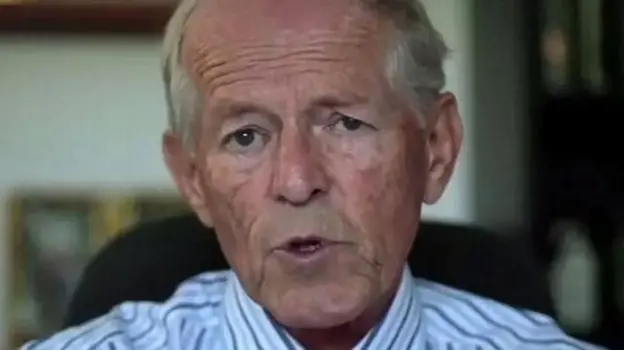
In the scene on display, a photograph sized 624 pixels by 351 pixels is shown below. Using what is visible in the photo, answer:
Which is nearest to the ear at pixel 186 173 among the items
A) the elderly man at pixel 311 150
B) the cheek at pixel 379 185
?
the elderly man at pixel 311 150

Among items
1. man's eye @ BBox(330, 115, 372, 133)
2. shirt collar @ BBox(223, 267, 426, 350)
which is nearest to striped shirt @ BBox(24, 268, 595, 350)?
shirt collar @ BBox(223, 267, 426, 350)

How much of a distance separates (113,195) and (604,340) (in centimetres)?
40

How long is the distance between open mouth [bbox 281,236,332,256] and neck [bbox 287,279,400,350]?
66 millimetres

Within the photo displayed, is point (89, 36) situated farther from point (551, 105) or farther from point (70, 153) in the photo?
point (551, 105)

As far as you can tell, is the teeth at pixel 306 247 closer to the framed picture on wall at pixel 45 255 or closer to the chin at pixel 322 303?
the chin at pixel 322 303

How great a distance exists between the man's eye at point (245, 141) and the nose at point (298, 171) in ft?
0.05

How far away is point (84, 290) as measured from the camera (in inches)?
28.8

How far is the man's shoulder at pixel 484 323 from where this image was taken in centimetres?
71

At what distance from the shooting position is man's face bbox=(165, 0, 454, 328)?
63cm

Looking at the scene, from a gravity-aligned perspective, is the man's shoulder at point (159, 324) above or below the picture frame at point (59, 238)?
below

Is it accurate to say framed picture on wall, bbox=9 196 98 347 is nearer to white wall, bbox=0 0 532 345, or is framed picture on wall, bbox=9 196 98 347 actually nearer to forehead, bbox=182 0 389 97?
white wall, bbox=0 0 532 345

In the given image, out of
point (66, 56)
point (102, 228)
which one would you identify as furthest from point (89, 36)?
point (102, 228)

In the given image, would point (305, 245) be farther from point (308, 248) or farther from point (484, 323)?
point (484, 323)

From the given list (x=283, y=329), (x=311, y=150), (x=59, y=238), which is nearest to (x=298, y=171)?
(x=311, y=150)
